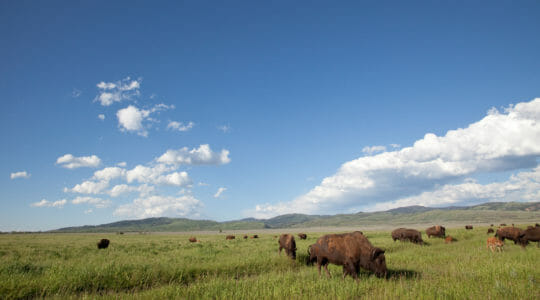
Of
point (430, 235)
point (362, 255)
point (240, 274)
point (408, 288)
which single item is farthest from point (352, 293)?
point (430, 235)

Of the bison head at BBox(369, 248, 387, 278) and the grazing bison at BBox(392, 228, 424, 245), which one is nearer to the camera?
the bison head at BBox(369, 248, 387, 278)

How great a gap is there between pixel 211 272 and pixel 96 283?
4.67 meters

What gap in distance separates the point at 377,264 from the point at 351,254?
1002mm

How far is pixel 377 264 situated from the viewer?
1000 centimetres

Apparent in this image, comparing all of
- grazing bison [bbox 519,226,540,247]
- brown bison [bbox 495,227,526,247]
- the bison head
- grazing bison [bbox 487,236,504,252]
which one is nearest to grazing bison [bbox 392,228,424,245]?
brown bison [bbox 495,227,526,247]

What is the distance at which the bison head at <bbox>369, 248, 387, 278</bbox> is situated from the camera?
9.94 metres

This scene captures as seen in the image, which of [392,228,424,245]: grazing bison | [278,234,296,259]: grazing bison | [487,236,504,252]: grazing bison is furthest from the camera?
[392,228,424,245]: grazing bison

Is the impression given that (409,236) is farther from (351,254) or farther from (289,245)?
(351,254)

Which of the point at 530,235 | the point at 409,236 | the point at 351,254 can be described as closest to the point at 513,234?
the point at 530,235

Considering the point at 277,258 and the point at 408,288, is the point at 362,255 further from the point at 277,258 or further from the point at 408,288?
the point at 277,258

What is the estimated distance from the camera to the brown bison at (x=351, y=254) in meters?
10.0

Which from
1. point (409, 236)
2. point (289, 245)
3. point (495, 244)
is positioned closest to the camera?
point (289, 245)

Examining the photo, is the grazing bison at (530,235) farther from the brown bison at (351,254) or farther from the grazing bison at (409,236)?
the brown bison at (351,254)

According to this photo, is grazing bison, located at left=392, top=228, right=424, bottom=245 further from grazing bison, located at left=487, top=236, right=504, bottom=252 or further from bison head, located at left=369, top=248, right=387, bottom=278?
bison head, located at left=369, top=248, right=387, bottom=278
